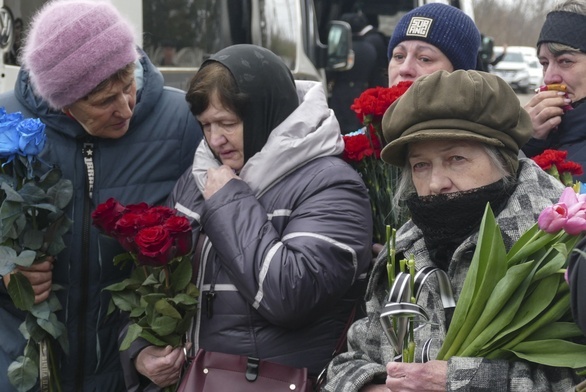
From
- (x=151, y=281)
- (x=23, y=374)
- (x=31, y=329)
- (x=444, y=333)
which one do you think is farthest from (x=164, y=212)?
(x=444, y=333)

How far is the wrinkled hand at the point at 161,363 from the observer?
306cm

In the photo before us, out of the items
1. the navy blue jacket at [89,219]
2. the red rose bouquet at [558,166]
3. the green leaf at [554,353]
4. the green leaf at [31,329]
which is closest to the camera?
the green leaf at [554,353]

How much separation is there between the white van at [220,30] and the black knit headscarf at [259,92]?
2098 millimetres

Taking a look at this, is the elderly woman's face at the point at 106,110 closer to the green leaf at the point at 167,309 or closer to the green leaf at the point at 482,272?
the green leaf at the point at 167,309

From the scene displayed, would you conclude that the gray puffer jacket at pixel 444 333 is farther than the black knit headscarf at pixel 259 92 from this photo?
No

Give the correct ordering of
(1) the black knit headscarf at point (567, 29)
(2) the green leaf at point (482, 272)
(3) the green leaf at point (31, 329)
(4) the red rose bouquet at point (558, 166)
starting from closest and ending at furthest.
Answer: (2) the green leaf at point (482, 272), (4) the red rose bouquet at point (558, 166), (3) the green leaf at point (31, 329), (1) the black knit headscarf at point (567, 29)

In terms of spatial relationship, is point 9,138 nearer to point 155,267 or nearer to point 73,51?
point 73,51

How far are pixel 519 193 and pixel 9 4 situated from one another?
313cm

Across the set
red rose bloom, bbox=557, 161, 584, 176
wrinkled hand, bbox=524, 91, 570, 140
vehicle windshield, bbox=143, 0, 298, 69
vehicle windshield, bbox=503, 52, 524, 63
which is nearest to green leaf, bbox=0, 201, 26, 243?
red rose bloom, bbox=557, 161, 584, 176

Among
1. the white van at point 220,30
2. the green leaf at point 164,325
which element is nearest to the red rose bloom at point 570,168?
the green leaf at point 164,325

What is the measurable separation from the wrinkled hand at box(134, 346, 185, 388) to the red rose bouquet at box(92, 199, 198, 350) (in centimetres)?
3

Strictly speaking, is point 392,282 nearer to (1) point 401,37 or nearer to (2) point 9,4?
(1) point 401,37

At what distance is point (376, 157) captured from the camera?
3.25 m

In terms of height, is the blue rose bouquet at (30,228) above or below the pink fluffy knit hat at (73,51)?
below
